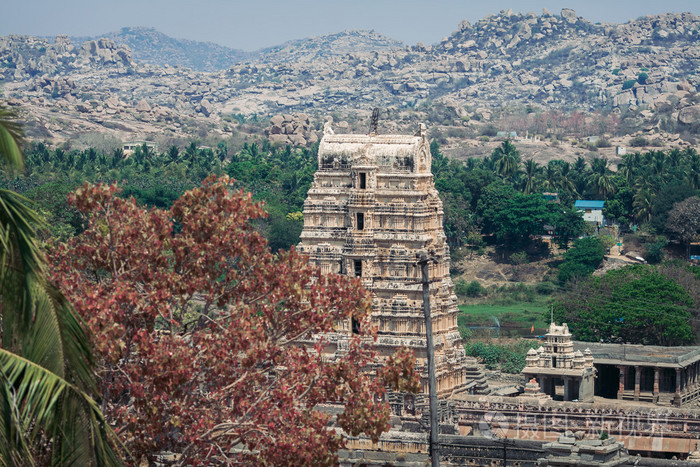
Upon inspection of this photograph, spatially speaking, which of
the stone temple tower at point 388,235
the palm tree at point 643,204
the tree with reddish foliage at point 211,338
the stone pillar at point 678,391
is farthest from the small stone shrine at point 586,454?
the palm tree at point 643,204

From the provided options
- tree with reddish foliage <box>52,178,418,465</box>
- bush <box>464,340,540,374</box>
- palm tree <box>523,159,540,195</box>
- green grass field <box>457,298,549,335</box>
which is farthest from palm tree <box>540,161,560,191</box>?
tree with reddish foliage <box>52,178,418,465</box>

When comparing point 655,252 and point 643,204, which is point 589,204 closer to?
point 643,204

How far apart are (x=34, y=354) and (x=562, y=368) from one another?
46125 mm

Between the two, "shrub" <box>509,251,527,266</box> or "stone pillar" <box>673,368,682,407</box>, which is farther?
"shrub" <box>509,251,527,266</box>

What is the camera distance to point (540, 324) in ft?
317

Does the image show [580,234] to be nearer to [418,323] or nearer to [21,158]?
[418,323]

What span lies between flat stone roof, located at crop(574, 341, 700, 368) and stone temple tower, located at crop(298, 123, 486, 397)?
8975mm

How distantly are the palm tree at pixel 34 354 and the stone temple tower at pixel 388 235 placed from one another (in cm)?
3725

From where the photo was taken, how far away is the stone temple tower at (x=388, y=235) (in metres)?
59.4

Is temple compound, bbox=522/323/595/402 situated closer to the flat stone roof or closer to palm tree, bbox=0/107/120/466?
the flat stone roof

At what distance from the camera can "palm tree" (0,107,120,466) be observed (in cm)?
2117

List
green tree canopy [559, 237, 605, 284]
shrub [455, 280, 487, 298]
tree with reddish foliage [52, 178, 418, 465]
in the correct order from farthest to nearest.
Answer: shrub [455, 280, 487, 298]
green tree canopy [559, 237, 605, 284]
tree with reddish foliage [52, 178, 418, 465]

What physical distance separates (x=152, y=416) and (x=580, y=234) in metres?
93.8

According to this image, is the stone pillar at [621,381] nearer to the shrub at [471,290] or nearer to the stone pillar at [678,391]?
the stone pillar at [678,391]
